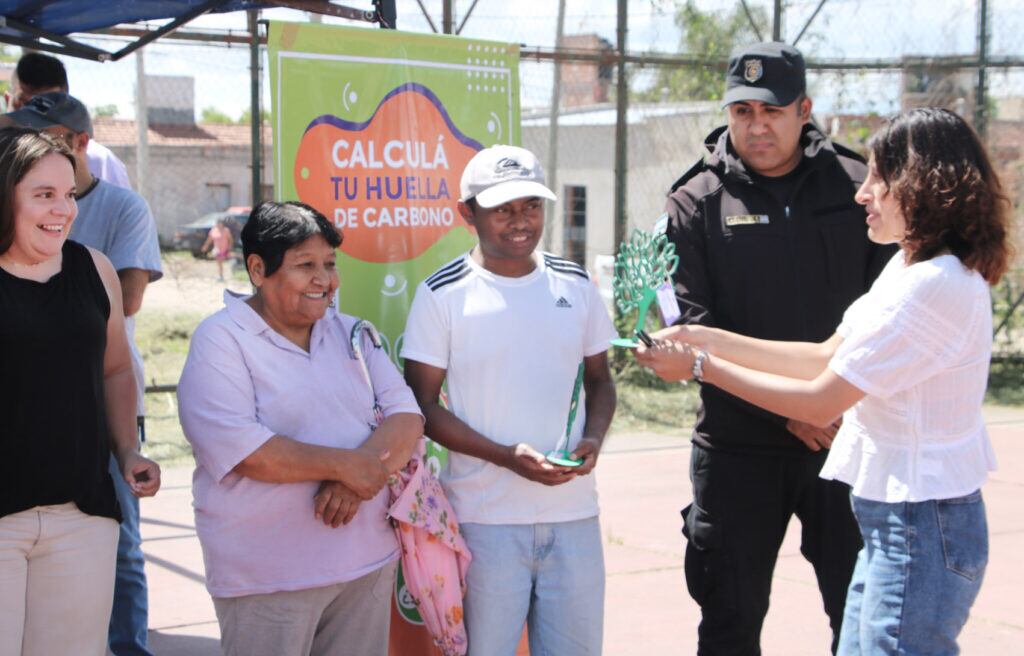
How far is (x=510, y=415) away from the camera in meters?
3.41

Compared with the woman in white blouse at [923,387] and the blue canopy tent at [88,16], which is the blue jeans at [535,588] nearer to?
the woman in white blouse at [923,387]

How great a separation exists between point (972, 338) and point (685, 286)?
3.67ft

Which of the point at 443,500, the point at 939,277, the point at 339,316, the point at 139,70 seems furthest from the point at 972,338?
the point at 139,70

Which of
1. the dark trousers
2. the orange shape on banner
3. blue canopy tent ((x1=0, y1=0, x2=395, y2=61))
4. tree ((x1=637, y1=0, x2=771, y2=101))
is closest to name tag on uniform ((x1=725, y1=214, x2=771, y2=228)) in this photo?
the dark trousers

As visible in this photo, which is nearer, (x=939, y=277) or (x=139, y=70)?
(x=939, y=277)

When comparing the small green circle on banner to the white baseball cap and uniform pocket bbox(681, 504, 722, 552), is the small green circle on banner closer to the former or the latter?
uniform pocket bbox(681, 504, 722, 552)

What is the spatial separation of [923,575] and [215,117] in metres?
7.91

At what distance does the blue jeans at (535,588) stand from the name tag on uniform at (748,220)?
1080 millimetres

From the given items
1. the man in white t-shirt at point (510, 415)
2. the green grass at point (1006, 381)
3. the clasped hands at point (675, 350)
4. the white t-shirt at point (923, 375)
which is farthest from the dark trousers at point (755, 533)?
the green grass at point (1006, 381)

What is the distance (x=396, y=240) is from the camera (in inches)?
157

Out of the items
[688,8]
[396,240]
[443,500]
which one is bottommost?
[443,500]

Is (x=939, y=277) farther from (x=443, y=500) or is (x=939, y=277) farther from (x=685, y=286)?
(x=443, y=500)

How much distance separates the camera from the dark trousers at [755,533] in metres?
3.70

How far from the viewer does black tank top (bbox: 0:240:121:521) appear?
289cm
